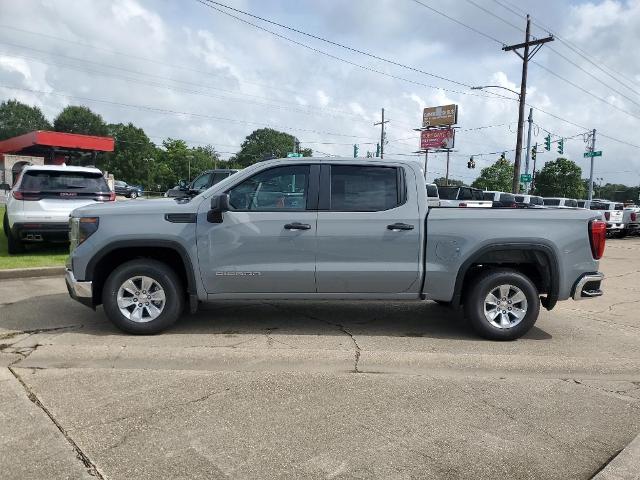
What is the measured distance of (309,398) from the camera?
13.4 feet

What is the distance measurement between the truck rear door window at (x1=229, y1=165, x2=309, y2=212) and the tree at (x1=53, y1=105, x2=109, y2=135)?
328 feet

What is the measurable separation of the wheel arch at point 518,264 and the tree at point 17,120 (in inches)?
4889

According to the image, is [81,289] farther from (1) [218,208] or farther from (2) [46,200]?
(2) [46,200]

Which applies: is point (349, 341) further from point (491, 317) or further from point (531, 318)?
point (531, 318)

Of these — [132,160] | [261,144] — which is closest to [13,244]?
[132,160]

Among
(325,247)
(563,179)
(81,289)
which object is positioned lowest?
(81,289)

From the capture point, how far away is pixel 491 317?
570 centimetres

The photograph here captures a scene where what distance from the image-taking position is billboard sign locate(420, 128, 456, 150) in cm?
6406

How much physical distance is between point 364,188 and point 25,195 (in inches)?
282

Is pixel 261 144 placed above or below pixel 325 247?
above

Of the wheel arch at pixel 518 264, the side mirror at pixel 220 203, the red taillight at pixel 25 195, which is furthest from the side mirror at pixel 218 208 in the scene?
the red taillight at pixel 25 195

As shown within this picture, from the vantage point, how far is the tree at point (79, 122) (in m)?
96.6

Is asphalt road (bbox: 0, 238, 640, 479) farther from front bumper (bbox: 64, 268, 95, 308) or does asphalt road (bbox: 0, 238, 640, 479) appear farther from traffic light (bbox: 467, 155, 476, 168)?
traffic light (bbox: 467, 155, 476, 168)

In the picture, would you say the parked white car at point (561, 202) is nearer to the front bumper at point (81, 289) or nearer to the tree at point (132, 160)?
the front bumper at point (81, 289)
